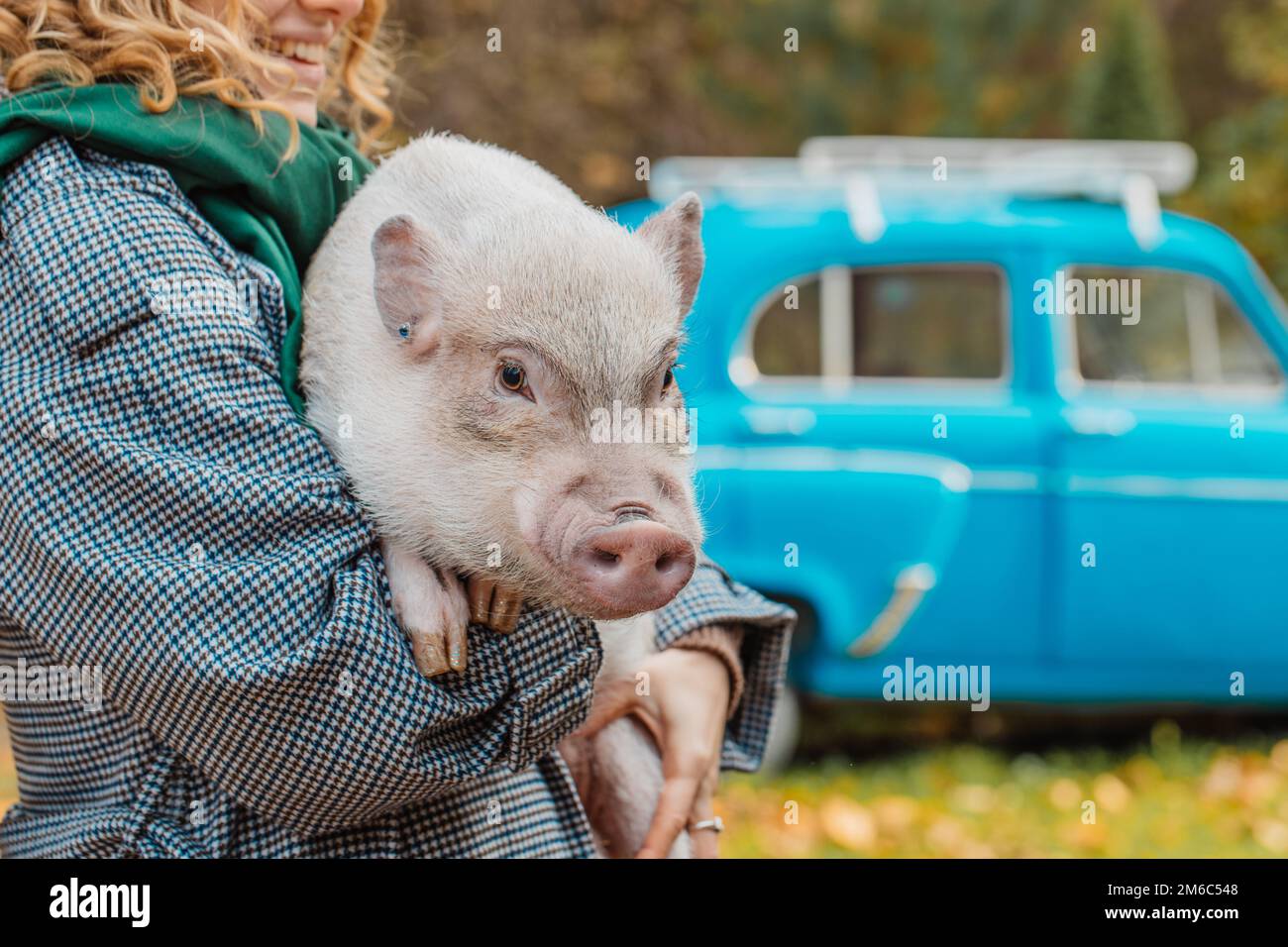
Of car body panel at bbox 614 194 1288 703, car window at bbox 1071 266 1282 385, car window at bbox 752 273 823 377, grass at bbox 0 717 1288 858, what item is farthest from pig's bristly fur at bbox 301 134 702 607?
car window at bbox 1071 266 1282 385

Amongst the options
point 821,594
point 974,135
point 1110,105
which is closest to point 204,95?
point 821,594

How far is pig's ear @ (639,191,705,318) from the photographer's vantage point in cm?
213

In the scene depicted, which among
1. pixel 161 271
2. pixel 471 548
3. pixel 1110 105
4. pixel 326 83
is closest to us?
pixel 161 271

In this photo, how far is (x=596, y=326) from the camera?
189cm

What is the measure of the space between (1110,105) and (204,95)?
15.5 m

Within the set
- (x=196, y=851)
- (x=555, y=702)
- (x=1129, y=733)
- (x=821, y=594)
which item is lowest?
(x=1129, y=733)

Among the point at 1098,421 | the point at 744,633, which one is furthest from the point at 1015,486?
the point at 744,633

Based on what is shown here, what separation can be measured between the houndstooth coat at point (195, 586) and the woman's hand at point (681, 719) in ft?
0.95

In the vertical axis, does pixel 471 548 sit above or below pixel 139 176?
below

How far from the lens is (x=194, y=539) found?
1.62 m

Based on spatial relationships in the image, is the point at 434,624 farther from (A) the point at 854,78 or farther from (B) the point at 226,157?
(A) the point at 854,78

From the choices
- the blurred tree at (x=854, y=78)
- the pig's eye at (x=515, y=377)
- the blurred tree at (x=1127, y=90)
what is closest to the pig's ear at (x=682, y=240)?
the pig's eye at (x=515, y=377)

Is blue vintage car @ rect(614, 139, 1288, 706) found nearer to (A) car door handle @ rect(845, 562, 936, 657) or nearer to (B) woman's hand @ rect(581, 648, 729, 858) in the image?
(A) car door handle @ rect(845, 562, 936, 657)

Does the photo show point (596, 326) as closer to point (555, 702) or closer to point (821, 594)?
point (555, 702)
